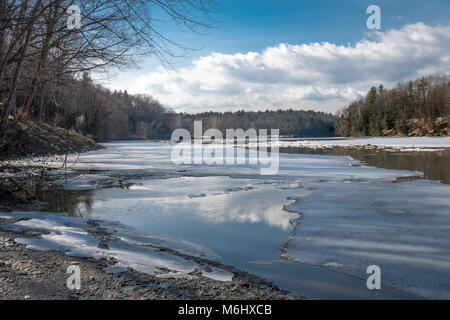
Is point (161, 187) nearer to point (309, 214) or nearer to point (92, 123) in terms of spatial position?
point (309, 214)

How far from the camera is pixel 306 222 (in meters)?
5.60

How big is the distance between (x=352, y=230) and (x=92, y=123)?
164ft

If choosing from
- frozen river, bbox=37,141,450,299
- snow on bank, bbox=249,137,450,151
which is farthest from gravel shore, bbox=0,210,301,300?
snow on bank, bbox=249,137,450,151

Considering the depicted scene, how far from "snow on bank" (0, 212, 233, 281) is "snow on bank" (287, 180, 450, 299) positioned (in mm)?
1300

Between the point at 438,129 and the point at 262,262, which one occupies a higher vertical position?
the point at 438,129

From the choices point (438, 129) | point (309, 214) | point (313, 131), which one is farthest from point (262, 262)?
point (313, 131)

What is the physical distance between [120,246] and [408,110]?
71372 mm

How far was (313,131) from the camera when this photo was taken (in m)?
120

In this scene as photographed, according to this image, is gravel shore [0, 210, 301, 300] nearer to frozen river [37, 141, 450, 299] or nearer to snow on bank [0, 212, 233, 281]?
snow on bank [0, 212, 233, 281]

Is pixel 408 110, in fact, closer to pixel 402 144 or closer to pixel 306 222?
pixel 402 144

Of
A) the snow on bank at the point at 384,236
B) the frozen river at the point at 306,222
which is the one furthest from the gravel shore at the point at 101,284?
the snow on bank at the point at 384,236

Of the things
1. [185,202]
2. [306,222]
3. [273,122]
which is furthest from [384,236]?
[273,122]

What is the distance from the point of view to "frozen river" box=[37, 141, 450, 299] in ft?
11.5

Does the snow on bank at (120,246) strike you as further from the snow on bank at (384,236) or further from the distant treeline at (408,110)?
the distant treeline at (408,110)
